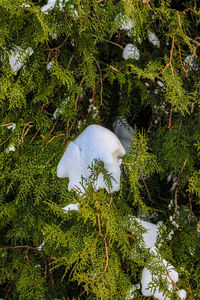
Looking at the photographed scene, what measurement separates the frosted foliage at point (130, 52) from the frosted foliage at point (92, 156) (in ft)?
1.10

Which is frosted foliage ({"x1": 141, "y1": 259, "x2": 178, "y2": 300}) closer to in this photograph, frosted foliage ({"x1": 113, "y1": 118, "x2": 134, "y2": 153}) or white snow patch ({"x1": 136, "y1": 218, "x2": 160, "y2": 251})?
white snow patch ({"x1": 136, "y1": 218, "x2": 160, "y2": 251})

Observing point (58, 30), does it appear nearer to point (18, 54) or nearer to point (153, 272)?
point (18, 54)

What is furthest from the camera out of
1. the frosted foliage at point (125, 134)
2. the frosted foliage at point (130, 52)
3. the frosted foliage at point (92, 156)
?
the frosted foliage at point (125, 134)

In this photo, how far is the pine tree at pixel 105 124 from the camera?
31.7 inches

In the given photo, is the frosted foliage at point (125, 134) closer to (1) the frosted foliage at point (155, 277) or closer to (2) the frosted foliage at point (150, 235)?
(2) the frosted foliage at point (150, 235)

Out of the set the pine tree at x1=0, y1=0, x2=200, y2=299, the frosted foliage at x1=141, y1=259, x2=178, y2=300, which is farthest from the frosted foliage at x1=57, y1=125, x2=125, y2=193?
the frosted foliage at x1=141, y1=259, x2=178, y2=300

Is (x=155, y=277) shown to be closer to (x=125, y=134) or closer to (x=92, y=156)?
(x=92, y=156)

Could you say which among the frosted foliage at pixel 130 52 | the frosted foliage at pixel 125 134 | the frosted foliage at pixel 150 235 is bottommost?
the frosted foliage at pixel 150 235

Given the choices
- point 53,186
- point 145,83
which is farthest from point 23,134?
point 145,83

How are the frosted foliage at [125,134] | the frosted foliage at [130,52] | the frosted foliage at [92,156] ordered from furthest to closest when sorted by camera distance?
the frosted foliage at [125,134]
the frosted foliage at [130,52]
the frosted foliage at [92,156]

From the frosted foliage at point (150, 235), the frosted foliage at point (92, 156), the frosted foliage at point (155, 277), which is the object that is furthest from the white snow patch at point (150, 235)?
the frosted foliage at point (92, 156)

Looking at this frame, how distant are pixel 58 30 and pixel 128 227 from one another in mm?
667

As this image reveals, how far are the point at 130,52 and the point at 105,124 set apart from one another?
323mm

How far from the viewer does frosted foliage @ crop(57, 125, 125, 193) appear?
0.77 m
